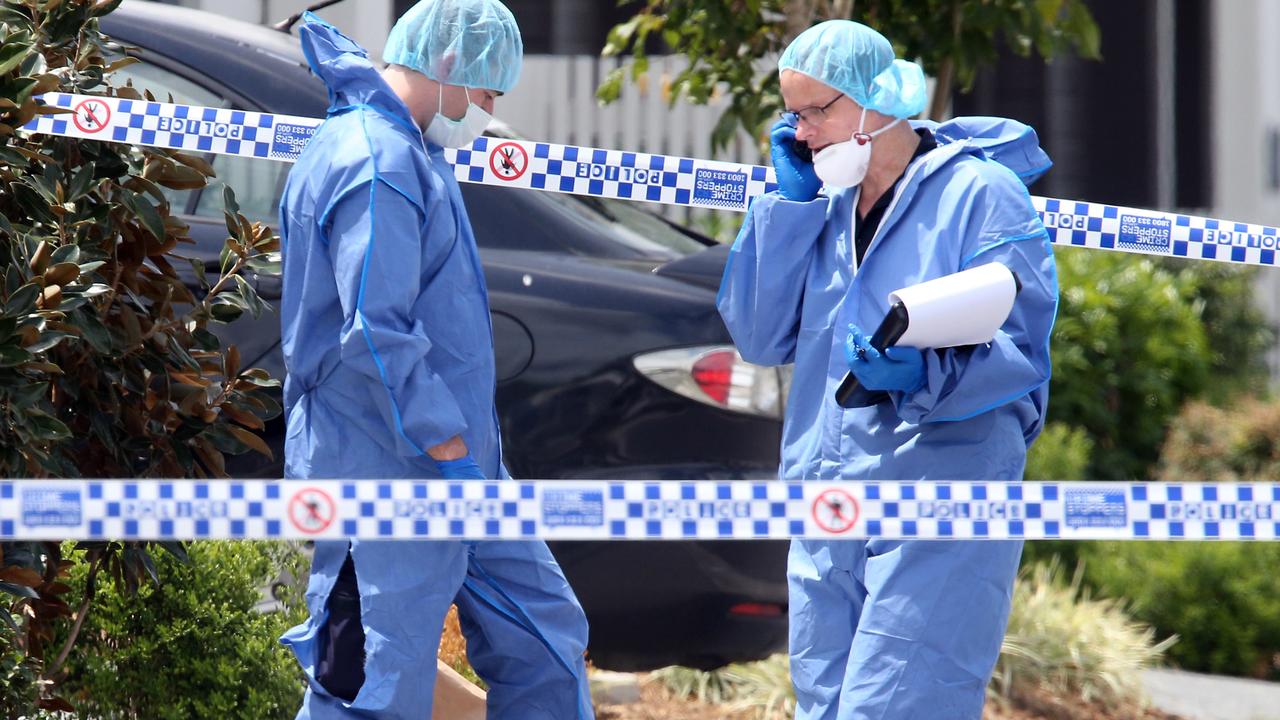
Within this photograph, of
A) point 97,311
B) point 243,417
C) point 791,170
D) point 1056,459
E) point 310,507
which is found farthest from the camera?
point 1056,459

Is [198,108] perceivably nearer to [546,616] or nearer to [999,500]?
[546,616]

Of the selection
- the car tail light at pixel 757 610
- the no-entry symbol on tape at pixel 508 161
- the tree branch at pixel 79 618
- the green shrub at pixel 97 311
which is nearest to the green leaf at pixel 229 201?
the green shrub at pixel 97 311

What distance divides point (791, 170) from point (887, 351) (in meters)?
0.57

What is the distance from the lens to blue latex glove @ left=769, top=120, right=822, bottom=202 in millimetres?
3297

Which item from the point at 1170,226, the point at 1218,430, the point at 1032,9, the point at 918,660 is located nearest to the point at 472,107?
the point at 918,660

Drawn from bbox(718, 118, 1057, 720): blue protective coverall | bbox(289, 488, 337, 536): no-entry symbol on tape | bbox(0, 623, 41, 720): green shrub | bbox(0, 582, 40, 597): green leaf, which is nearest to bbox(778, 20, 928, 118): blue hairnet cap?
bbox(718, 118, 1057, 720): blue protective coverall

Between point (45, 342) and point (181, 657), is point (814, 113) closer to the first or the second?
point (45, 342)

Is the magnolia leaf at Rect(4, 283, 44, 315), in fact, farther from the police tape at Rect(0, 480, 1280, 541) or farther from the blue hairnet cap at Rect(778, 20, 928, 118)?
the blue hairnet cap at Rect(778, 20, 928, 118)

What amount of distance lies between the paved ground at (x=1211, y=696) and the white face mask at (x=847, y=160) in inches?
127

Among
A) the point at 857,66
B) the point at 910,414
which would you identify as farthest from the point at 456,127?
the point at 910,414

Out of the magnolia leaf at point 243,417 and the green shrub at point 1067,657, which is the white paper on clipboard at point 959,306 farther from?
the green shrub at point 1067,657

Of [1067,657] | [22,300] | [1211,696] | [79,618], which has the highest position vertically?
[22,300]

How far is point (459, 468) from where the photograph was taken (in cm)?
299

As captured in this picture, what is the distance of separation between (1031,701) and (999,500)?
2803 millimetres
